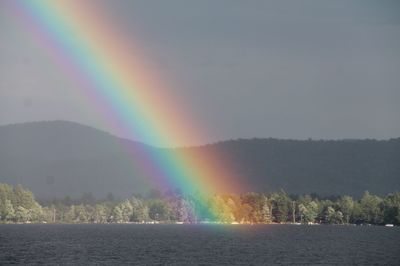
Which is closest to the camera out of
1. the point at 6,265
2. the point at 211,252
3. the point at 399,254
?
the point at 6,265

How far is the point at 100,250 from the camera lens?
418 feet

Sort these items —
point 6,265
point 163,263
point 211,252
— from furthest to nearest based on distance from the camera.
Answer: point 211,252
point 163,263
point 6,265

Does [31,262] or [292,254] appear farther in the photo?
[292,254]

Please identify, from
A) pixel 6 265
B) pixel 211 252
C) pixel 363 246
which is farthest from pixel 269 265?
pixel 363 246

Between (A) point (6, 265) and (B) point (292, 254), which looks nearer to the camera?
(A) point (6, 265)

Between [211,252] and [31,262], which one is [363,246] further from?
[31,262]

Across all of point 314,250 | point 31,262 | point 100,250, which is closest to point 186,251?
point 100,250

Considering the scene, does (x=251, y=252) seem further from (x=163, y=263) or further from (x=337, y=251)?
(x=163, y=263)

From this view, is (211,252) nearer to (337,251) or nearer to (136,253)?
(136,253)

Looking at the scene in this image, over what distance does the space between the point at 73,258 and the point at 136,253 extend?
53.8 ft

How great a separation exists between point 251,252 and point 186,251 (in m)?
11.5

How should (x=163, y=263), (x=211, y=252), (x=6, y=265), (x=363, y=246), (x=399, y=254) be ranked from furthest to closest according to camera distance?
(x=363, y=246), (x=211, y=252), (x=399, y=254), (x=163, y=263), (x=6, y=265)

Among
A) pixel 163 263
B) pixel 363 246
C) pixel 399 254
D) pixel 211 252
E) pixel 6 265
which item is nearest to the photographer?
pixel 6 265

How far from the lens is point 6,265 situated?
9431 cm
